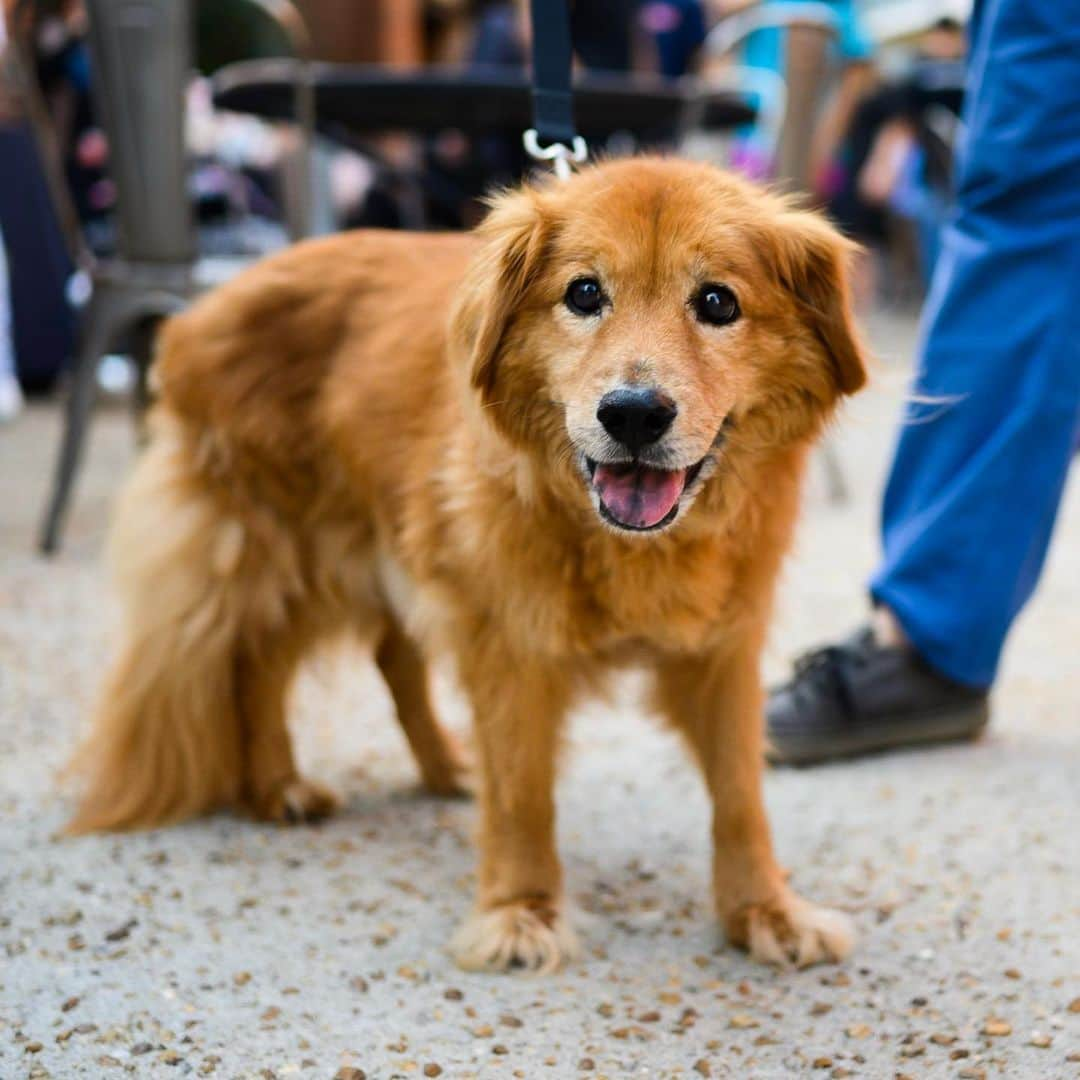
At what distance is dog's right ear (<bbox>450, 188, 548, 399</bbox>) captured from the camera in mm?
1953

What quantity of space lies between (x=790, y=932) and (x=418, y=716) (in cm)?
96

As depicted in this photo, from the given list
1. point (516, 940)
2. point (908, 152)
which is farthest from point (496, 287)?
point (908, 152)

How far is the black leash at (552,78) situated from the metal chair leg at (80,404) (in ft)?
8.12

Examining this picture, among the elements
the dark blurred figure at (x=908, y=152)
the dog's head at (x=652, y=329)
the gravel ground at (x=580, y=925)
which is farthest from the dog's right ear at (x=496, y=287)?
the dark blurred figure at (x=908, y=152)

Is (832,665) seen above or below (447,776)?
above

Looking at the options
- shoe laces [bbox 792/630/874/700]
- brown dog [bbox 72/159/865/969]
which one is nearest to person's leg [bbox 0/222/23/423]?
brown dog [bbox 72/159/865/969]

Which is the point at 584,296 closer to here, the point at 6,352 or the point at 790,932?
the point at 790,932

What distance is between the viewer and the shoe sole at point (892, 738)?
2.82 metres

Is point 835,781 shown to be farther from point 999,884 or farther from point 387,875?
point 387,875

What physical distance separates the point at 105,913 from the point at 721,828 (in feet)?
3.25

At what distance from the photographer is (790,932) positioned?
2059mm

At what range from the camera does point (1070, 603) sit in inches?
160

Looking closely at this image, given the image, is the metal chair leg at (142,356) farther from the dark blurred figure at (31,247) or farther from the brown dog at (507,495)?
the brown dog at (507,495)

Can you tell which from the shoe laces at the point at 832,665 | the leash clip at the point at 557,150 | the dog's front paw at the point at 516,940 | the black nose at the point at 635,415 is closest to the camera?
the black nose at the point at 635,415
